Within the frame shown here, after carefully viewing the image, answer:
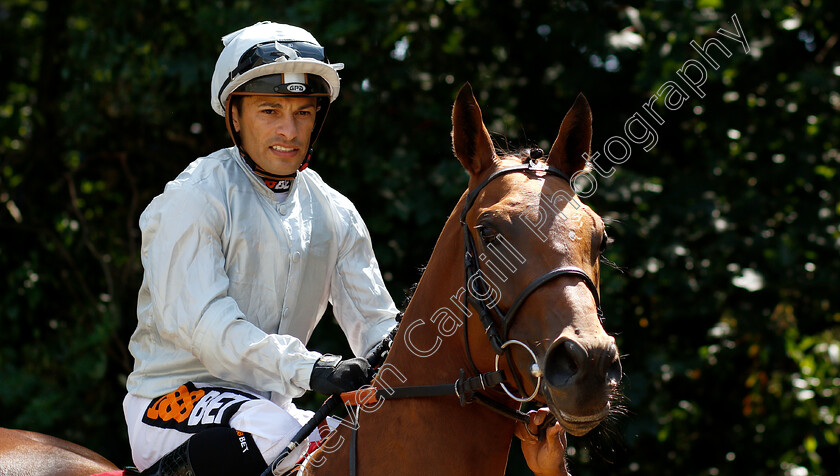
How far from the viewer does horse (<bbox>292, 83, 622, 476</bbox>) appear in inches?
80.1

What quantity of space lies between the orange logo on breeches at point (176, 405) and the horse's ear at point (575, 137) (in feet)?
4.57

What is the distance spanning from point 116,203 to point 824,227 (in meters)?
5.67

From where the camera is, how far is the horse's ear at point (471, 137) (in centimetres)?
250

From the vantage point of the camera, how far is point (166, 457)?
2.62 meters

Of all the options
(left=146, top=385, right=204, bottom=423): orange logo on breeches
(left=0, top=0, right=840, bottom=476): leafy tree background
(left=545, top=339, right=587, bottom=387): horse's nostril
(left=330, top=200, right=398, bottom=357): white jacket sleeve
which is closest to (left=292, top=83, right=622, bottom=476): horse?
(left=545, top=339, right=587, bottom=387): horse's nostril

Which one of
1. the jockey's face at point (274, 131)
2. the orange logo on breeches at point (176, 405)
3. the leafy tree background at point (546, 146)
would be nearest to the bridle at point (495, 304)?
the jockey's face at point (274, 131)

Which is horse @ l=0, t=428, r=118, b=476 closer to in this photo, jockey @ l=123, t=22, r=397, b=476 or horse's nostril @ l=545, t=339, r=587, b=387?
jockey @ l=123, t=22, r=397, b=476

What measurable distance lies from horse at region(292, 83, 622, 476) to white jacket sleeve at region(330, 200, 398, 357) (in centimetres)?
64

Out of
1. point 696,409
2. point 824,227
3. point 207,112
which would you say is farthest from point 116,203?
point 824,227

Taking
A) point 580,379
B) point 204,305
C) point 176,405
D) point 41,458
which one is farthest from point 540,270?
point 41,458

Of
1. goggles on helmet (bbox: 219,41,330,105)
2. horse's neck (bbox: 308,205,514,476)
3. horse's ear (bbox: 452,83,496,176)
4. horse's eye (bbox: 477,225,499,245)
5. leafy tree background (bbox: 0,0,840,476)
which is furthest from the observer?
leafy tree background (bbox: 0,0,840,476)

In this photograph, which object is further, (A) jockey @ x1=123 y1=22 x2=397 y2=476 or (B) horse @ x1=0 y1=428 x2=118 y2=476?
(B) horse @ x1=0 y1=428 x2=118 y2=476

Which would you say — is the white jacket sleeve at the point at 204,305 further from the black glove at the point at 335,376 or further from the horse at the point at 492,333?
the horse at the point at 492,333

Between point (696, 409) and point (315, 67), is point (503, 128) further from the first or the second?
point (315, 67)
